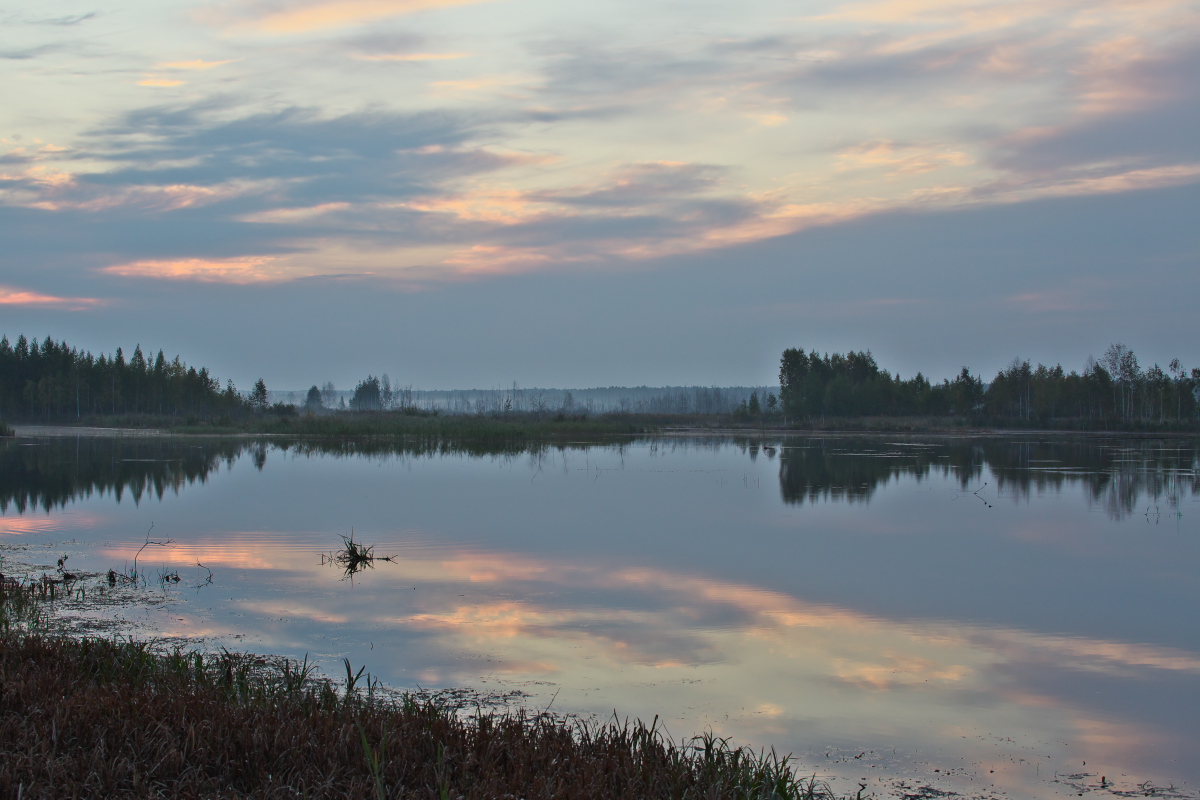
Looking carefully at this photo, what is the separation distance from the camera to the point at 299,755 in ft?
13.8

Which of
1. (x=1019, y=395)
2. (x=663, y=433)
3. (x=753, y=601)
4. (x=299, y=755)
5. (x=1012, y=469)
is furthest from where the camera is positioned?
(x=1019, y=395)

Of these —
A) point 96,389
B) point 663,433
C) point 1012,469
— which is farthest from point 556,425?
point 96,389

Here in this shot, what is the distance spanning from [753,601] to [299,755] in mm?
6769

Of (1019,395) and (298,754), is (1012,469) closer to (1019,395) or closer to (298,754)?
(298,754)

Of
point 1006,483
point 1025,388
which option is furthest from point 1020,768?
point 1025,388

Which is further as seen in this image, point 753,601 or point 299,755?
point 753,601

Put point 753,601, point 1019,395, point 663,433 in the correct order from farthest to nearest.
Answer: point 1019,395
point 663,433
point 753,601

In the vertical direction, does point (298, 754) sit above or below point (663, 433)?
below

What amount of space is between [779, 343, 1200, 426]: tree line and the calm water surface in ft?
157

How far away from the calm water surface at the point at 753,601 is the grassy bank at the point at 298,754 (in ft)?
5.26

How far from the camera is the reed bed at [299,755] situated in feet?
12.8

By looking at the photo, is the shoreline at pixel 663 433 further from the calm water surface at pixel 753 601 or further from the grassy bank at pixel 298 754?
the grassy bank at pixel 298 754

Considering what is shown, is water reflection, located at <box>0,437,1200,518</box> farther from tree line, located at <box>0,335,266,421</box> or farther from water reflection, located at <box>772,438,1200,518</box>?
tree line, located at <box>0,335,266,421</box>

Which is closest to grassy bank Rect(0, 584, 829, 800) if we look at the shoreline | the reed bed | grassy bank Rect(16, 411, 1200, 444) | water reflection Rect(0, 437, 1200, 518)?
the reed bed
